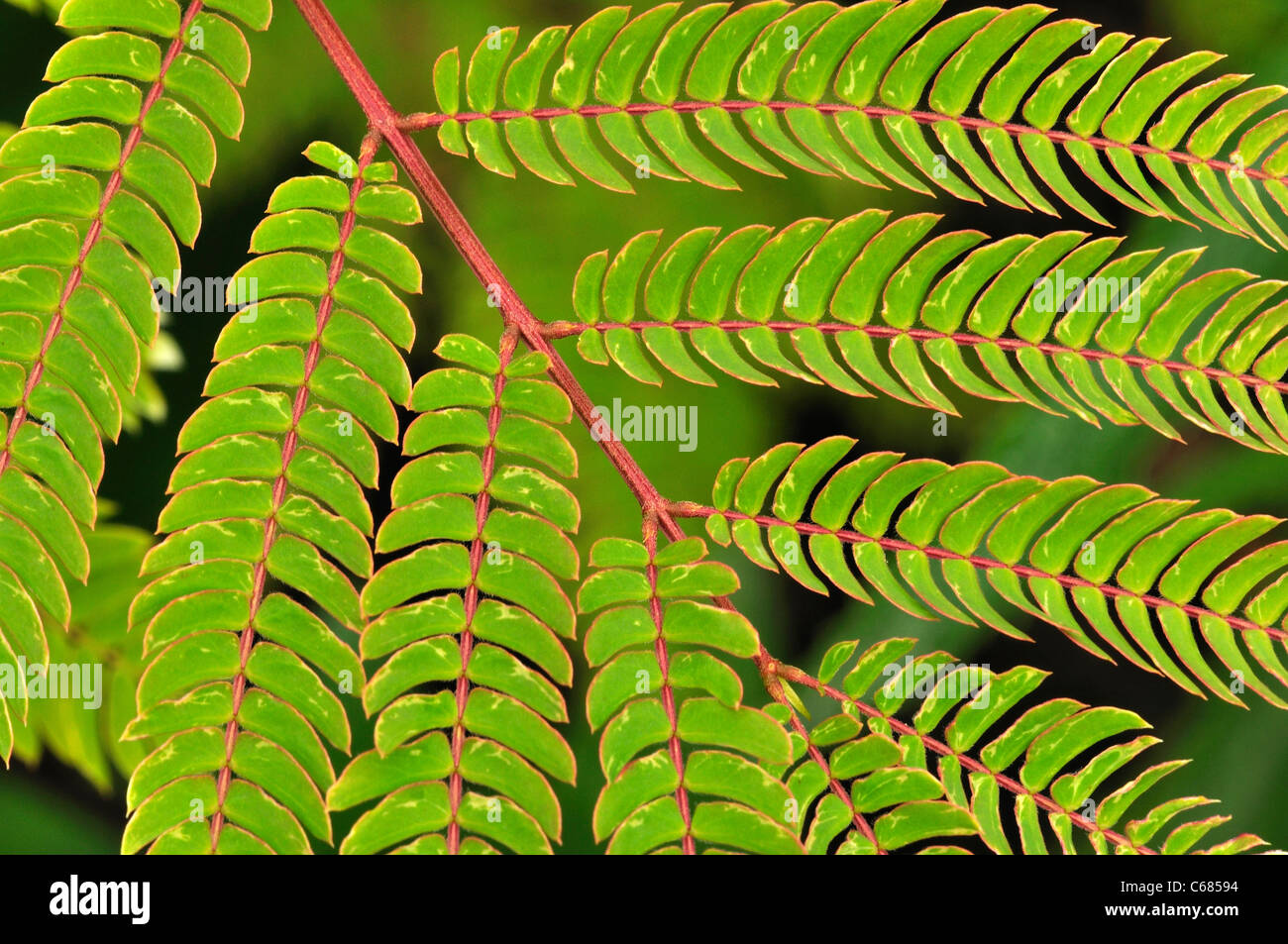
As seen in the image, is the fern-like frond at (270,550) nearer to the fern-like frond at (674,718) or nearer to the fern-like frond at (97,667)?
the fern-like frond at (674,718)

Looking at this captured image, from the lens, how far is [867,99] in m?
0.98

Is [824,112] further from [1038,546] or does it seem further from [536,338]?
[1038,546]

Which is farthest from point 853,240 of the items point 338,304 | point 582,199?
point 582,199

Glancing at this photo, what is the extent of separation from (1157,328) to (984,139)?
246mm

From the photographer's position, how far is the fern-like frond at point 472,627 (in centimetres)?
81

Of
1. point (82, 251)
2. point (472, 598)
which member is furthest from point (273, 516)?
point (82, 251)

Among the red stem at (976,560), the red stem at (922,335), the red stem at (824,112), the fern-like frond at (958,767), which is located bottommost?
the fern-like frond at (958,767)

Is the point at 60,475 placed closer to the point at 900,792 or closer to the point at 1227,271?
the point at 900,792

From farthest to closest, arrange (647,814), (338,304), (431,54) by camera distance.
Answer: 1. (431,54)
2. (338,304)
3. (647,814)

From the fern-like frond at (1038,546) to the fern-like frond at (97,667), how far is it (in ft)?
3.27

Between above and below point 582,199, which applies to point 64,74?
below

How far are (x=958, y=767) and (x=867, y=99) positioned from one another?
645 millimetres

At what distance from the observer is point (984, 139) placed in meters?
0.99

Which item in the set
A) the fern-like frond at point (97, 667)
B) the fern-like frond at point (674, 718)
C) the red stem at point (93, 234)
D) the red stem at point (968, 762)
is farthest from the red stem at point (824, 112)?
the fern-like frond at point (97, 667)
